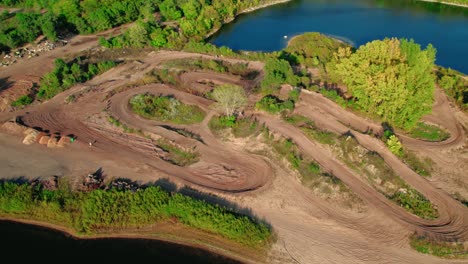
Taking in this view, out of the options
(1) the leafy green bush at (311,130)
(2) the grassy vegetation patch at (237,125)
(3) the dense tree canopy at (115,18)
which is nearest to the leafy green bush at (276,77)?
(1) the leafy green bush at (311,130)

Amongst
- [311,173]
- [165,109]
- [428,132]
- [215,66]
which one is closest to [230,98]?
[165,109]

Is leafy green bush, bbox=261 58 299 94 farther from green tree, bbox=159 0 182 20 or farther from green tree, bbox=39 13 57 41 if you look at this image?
green tree, bbox=39 13 57 41

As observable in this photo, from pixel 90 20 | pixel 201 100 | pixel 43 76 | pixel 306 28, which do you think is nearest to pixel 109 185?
pixel 201 100

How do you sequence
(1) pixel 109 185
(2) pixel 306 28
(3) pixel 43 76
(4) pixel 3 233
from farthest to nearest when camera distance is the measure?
(2) pixel 306 28
(3) pixel 43 76
(1) pixel 109 185
(4) pixel 3 233

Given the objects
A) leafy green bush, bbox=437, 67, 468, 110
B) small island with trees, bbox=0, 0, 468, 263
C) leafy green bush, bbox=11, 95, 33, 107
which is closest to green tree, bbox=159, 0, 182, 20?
small island with trees, bbox=0, 0, 468, 263

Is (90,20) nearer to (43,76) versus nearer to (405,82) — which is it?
(43,76)

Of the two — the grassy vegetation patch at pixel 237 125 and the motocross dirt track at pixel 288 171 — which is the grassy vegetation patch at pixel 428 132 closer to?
the motocross dirt track at pixel 288 171
